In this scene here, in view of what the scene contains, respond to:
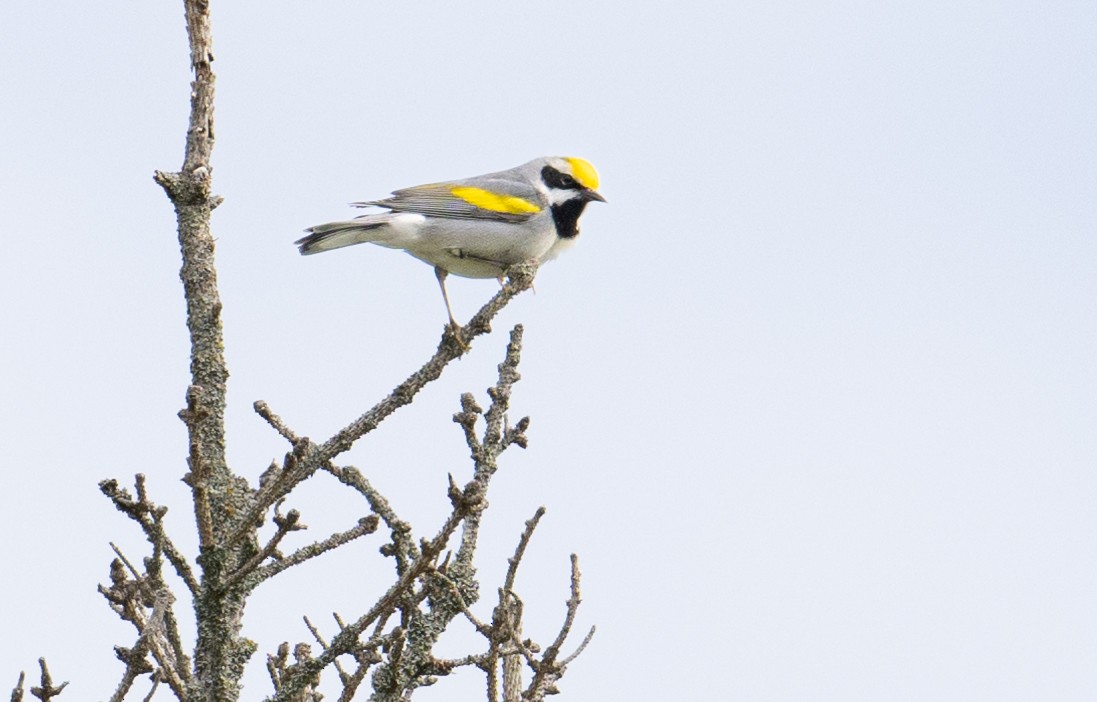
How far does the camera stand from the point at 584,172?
10156 mm

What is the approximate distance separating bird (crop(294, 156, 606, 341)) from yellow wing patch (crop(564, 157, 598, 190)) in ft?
0.37

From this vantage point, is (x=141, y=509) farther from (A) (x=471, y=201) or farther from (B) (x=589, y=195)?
(B) (x=589, y=195)

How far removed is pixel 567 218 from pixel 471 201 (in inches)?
30.7

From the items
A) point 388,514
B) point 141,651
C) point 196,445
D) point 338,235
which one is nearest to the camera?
point 196,445

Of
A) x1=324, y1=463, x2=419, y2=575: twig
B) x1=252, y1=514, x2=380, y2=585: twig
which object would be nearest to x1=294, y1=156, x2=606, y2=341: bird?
x1=324, y1=463, x2=419, y2=575: twig

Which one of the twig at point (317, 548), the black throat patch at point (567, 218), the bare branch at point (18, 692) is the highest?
the black throat patch at point (567, 218)

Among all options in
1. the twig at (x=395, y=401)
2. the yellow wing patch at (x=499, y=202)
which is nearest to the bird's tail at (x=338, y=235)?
the yellow wing patch at (x=499, y=202)

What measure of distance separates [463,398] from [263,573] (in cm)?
Result: 112

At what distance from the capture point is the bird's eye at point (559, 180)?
10086 millimetres

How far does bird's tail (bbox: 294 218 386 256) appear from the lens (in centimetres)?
872

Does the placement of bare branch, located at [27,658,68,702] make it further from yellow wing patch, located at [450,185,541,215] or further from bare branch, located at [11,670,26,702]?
yellow wing patch, located at [450,185,541,215]

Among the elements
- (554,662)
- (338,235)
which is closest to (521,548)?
(554,662)

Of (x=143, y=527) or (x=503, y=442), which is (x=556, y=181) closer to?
(x=503, y=442)

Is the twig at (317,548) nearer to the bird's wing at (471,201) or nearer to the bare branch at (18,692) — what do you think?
the bare branch at (18,692)
